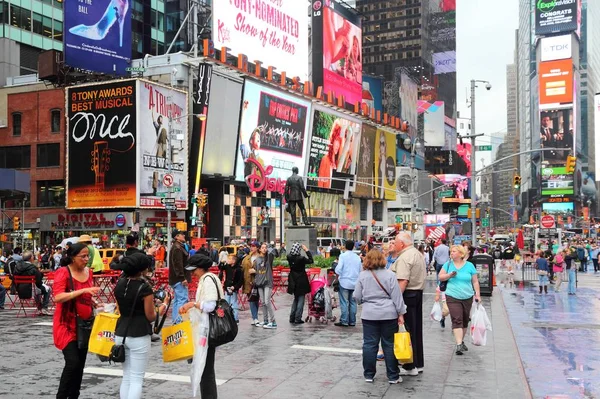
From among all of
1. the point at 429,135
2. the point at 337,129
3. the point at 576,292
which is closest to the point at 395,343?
the point at 576,292

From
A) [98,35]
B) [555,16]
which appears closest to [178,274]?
[98,35]

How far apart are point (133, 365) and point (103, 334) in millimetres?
421

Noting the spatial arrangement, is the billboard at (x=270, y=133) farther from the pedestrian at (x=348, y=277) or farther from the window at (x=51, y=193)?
the pedestrian at (x=348, y=277)

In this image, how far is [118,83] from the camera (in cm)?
4781

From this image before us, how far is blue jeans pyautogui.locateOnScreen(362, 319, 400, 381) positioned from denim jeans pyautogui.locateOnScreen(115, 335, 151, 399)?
133 inches

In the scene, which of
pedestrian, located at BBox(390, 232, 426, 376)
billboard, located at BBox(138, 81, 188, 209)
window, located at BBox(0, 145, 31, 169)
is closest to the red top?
pedestrian, located at BBox(390, 232, 426, 376)

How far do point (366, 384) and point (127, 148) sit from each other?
136ft

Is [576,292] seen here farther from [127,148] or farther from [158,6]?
[158,6]

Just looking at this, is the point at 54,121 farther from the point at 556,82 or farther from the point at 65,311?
the point at 556,82

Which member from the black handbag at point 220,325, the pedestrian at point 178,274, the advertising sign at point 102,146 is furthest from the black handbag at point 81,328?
the advertising sign at point 102,146

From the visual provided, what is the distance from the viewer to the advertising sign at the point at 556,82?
152 metres

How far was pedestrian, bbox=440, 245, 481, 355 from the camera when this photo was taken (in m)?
10.8

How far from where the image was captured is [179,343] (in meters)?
6.70

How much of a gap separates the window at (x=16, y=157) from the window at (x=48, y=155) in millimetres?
1018
